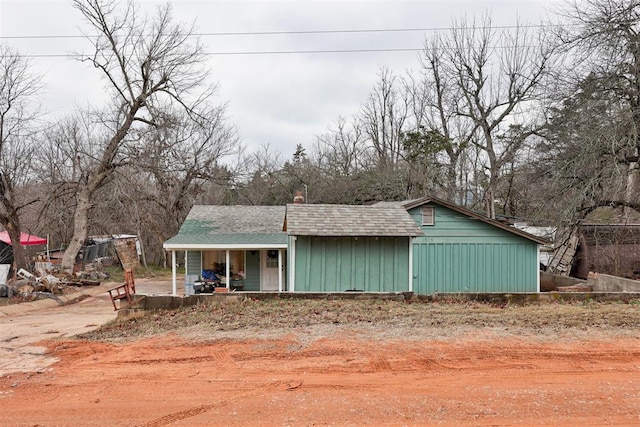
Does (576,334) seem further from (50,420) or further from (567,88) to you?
(567,88)

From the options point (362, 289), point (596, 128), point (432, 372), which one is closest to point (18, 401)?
point (432, 372)

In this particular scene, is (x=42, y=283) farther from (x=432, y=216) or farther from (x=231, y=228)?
(x=432, y=216)

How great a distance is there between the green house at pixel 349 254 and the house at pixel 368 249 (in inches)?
1.2

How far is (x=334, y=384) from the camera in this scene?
20.8ft

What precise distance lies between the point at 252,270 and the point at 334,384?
12.0m

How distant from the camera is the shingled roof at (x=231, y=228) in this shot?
16703 millimetres

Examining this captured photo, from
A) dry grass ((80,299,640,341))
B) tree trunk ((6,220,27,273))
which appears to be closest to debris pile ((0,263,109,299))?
tree trunk ((6,220,27,273))

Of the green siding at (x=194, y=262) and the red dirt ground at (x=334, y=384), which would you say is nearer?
the red dirt ground at (x=334, y=384)

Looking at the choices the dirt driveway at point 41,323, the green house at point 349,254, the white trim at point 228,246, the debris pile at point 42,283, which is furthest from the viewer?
the debris pile at point 42,283

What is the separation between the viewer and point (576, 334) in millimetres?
8711

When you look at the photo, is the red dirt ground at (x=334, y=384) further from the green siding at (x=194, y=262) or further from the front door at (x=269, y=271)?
the green siding at (x=194, y=262)

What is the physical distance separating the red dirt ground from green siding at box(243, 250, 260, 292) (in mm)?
9292

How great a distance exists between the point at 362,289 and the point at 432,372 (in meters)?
A: 7.69

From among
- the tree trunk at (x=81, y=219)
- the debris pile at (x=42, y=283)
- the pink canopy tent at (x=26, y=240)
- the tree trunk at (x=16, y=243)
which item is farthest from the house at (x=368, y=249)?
the pink canopy tent at (x=26, y=240)
